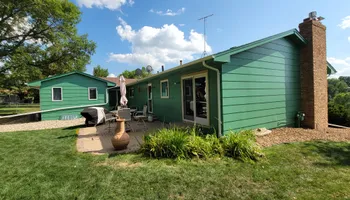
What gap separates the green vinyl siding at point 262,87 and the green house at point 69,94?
11149mm

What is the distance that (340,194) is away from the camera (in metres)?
2.60

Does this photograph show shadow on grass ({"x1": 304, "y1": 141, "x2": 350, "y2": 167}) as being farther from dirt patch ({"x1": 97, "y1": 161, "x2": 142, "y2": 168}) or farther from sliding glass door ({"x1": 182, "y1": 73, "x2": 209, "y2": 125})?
dirt patch ({"x1": 97, "y1": 161, "x2": 142, "y2": 168})

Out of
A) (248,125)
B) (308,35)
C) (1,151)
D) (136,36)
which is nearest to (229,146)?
(248,125)

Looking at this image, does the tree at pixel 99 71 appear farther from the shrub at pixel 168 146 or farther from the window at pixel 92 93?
the shrub at pixel 168 146

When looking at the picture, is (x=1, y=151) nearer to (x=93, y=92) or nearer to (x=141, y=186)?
(x=141, y=186)

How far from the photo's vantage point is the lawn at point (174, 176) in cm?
261

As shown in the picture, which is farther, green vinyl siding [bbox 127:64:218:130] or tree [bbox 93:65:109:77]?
tree [bbox 93:65:109:77]

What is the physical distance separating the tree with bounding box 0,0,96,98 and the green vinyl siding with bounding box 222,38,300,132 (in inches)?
630

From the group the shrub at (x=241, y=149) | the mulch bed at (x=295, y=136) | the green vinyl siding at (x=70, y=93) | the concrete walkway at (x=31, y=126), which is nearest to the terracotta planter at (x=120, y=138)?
the shrub at (x=241, y=149)

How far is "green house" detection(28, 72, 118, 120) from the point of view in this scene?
1158 cm

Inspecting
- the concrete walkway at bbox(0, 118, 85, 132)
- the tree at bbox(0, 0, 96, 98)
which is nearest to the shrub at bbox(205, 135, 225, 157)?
the concrete walkway at bbox(0, 118, 85, 132)

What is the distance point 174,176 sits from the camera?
3.12 metres

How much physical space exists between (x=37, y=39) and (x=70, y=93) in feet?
25.8

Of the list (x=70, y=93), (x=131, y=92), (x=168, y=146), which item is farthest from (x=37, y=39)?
(x=168, y=146)
